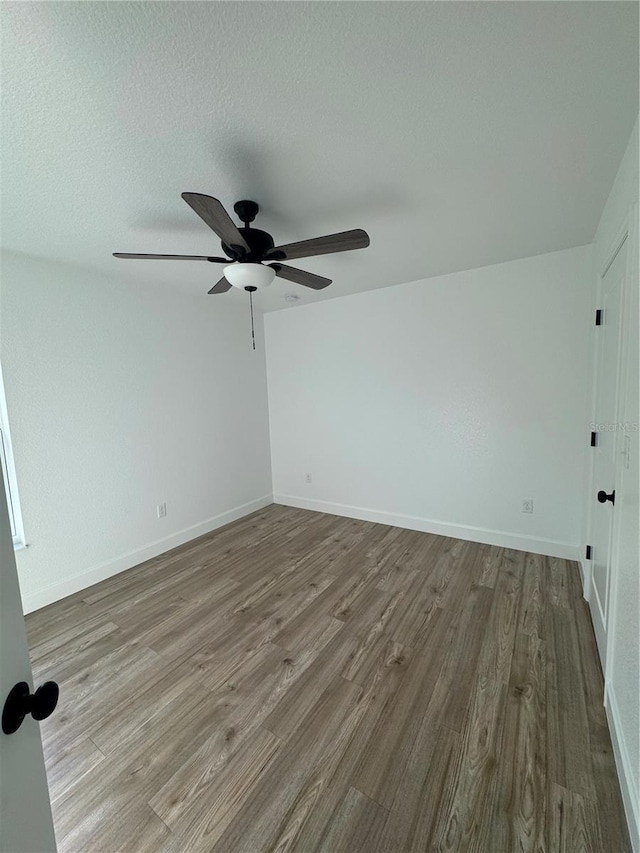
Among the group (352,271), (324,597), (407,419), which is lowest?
(324,597)

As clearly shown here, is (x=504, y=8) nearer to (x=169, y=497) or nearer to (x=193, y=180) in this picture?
(x=193, y=180)

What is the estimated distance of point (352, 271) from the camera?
294 centimetres

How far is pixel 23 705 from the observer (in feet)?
1.92

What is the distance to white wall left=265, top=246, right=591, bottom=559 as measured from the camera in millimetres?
2744

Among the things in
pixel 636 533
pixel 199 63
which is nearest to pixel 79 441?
pixel 199 63

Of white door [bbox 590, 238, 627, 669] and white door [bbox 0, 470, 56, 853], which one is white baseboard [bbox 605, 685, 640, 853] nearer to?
white door [bbox 590, 238, 627, 669]

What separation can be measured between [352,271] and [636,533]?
2.56 meters

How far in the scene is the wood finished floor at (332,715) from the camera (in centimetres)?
115

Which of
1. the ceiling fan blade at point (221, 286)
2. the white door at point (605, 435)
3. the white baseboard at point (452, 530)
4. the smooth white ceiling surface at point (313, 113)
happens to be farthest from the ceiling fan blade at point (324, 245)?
the white baseboard at point (452, 530)

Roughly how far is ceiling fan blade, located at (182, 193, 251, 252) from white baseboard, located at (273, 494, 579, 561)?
2901mm

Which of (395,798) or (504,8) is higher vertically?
(504,8)

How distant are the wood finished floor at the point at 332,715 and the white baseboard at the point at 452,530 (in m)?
0.24

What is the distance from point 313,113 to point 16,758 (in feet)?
6.36

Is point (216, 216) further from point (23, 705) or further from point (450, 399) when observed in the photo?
point (450, 399)
